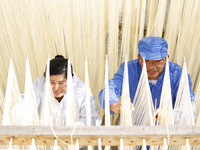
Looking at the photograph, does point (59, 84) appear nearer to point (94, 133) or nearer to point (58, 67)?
point (58, 67)

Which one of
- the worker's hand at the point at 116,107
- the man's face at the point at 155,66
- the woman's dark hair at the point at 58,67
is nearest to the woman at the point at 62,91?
the woman's dark hair at the point at 58,67

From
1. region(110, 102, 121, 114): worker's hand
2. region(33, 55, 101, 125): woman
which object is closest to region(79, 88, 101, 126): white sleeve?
region(33, 55, 101, 125): woman

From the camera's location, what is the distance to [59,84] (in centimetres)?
114

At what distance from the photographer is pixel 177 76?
47.5 inches

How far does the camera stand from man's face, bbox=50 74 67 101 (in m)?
1.13

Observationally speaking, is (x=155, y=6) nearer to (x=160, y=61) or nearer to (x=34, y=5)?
(x=160, y=61)

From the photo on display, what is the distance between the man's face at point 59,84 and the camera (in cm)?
113

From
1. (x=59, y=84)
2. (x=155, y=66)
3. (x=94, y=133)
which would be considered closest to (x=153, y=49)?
(x=155, y=66)

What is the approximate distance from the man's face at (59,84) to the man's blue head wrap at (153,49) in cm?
36

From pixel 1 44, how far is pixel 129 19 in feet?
2.37

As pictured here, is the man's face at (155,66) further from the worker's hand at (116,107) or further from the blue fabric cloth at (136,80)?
the worker's hand at (116,107)

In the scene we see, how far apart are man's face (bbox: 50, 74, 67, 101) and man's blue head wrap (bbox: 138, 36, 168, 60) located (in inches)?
14.2

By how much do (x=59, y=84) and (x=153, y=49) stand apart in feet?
1.41

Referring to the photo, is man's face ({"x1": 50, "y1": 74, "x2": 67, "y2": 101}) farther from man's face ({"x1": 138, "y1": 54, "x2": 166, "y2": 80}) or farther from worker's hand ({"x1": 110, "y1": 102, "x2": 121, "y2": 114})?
man's face ({"x1": 138, "y1": 54, "x2": 166, "y2": 80})
